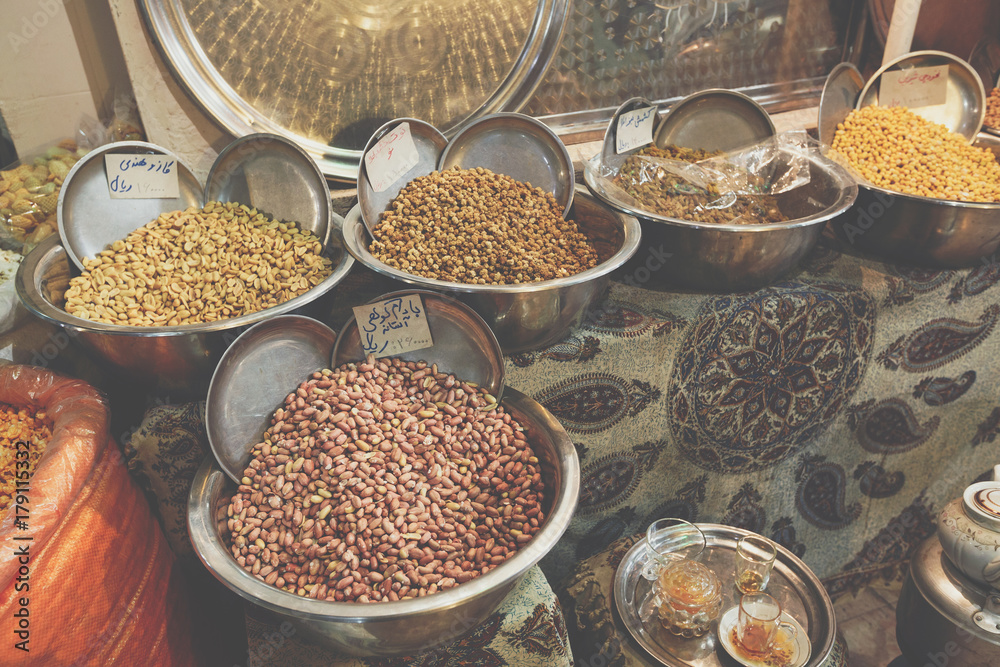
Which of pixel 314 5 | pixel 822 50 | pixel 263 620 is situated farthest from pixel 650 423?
pixel 822 50

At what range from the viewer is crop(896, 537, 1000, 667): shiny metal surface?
4.47 feet

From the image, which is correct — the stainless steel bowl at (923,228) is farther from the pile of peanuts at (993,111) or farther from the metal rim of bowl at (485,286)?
the metal rim of bowl at (485,286)

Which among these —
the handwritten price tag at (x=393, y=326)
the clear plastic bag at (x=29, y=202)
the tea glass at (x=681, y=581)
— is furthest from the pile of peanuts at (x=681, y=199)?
the clear plastic bag at (x=29, y=202)

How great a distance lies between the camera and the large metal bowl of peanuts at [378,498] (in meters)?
0.85

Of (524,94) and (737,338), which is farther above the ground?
(524,94)

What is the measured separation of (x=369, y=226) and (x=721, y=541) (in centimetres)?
105

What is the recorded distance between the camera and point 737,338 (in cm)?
145

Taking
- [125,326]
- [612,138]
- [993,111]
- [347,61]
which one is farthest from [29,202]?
[993,111]

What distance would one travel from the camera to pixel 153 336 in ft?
3.52

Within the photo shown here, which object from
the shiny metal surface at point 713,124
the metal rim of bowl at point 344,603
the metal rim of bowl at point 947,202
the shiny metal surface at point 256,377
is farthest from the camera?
the shiny metal surface at point 713,124

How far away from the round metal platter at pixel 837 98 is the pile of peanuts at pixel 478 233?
0.99 meters

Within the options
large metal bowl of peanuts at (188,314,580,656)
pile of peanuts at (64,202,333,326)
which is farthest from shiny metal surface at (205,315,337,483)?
pile of peanuts at (64,202,333,326)

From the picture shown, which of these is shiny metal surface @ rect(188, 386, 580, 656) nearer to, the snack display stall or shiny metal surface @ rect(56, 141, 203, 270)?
the snack display stall

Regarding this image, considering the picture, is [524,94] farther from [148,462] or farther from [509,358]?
[148,462]
